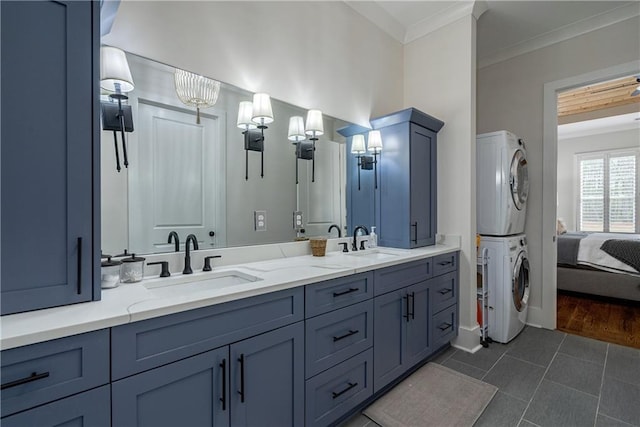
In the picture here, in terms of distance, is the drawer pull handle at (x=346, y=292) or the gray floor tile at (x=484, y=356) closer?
the drawer pull handle at (x=346, y=292)

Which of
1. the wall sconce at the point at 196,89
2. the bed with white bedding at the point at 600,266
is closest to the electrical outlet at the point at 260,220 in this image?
the wall sconce at the point at 196,89

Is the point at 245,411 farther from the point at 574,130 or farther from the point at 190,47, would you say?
the point at 574,130

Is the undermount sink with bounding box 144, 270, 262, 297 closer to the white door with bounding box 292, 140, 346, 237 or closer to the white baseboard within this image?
the white door with bounding box 292, 140, 346, 237

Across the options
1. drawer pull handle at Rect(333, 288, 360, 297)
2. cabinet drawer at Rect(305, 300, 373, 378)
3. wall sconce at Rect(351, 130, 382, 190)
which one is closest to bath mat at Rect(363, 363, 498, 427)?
cabinet drawer at Rect(305, 300, 373, 378)

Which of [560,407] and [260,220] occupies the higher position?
[260,220]

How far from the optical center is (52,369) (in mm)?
810

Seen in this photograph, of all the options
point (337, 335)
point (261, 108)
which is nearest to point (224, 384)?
point (337, 335)

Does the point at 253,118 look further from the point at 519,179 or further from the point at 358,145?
the point at 519,179

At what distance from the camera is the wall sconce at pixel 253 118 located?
184cm

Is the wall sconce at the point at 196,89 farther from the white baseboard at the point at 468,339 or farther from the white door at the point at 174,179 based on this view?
the white baseboard at the point at 468,339

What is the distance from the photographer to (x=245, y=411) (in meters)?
1.19

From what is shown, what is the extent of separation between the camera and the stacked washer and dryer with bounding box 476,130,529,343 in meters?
2.73

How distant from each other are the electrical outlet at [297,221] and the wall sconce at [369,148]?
0.81 m

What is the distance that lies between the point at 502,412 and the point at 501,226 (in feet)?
5.07
